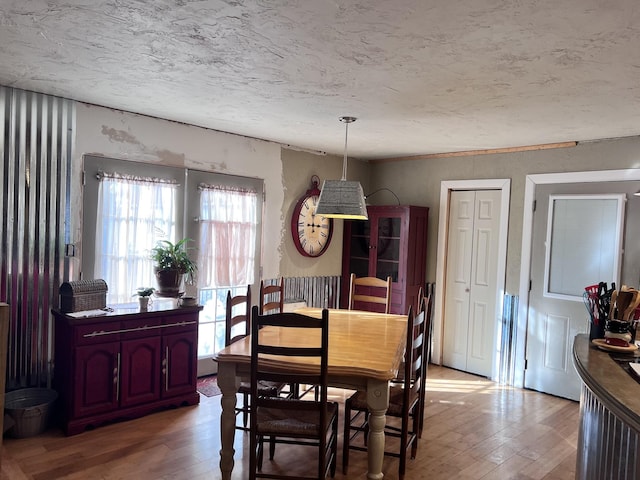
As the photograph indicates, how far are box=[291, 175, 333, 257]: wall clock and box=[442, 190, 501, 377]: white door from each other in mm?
1406

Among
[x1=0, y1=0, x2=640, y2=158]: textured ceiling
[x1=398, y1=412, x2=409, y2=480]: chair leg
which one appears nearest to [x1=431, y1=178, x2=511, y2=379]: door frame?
[x1=0, y1=0, x2=640, y2=158]: textured ceiling

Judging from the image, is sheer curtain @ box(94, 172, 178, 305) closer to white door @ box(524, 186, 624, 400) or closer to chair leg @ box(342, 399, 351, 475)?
chair leg @ box(342, 399, 351, 475)

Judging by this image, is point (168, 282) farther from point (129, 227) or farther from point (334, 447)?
point (334, 447)

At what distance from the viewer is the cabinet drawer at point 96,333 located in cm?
328

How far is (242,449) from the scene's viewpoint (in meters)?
3.21

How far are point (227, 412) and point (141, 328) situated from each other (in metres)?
1.29

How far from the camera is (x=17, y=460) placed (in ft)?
9.62

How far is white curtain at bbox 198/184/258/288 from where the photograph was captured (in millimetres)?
4469

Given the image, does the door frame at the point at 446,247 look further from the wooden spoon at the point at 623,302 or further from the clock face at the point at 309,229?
the wooden spoon at the point at 623,302

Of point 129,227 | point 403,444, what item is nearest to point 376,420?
point 403,444

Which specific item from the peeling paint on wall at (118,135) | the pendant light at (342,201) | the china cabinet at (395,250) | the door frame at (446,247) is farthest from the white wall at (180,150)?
the door frame at (446,247)

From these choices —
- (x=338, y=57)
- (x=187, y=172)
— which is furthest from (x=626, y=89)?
(x=187, y=172)

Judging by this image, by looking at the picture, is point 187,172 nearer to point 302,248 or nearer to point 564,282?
point 302,248

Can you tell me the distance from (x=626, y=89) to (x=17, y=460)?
422cm
